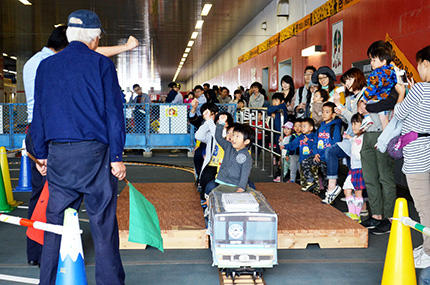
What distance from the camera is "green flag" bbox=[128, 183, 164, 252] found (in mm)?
2941

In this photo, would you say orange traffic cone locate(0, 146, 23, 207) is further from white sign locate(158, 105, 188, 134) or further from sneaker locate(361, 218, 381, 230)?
white sign locate(158, 105, 188, 134)

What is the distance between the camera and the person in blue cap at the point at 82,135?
269 centimetres

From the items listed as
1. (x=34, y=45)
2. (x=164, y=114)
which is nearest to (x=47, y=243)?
(x=164, y=114)

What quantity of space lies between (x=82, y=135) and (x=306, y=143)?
14.3 feet

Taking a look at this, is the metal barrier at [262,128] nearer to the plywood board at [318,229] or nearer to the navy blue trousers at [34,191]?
the plywood board at [318,229]

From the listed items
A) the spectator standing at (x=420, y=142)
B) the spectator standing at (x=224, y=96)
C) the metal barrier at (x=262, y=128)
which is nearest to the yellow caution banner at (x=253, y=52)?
the spectator standing at (x=224, y=96)

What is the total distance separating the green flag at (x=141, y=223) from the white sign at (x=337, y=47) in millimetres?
8198

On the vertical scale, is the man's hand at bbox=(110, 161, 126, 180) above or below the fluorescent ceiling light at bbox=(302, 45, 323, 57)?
below

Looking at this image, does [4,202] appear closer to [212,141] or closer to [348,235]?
[212,141]

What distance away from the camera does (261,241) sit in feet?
11.4

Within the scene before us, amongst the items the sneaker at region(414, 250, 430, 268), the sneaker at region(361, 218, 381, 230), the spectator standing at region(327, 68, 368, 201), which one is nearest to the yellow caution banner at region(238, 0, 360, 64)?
the spectator standing at region(327, 68, 368, 201)

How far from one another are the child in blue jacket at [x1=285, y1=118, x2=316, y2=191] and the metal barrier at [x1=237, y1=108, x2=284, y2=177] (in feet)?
2.72

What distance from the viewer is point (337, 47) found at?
1057cm

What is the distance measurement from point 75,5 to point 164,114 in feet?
20.9
